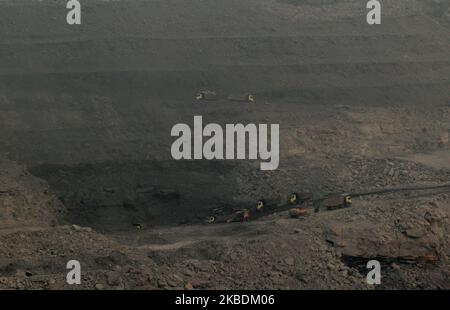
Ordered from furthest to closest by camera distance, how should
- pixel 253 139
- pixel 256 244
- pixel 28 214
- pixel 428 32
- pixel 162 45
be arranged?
pixel 428 32 → pixel 162 45 → pixel 253 139 → pixel 28 214 → pixel 256 244

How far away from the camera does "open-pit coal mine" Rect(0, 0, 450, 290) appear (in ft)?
49.6

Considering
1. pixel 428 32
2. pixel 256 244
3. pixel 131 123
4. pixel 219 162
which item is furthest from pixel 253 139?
pixel 428 32

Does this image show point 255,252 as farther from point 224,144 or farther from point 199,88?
point 199,88

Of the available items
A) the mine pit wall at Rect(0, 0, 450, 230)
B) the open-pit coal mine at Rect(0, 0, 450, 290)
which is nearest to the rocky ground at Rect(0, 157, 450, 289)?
the open-pit coal mine at Rect(0, 0, 450, 290)

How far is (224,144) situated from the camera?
2166 centimetres

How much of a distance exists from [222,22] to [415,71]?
6219 millimetres

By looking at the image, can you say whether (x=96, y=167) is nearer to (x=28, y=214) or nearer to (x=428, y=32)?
(x=28, y=214)

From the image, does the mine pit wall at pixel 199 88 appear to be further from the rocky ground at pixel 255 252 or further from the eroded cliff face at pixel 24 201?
the rocky ground at pixel 255 252

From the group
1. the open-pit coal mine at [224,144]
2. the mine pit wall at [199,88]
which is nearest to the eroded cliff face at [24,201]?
the open-pit coal mine at [224,144]

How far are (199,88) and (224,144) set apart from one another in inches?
106

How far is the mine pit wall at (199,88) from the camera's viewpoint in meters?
20.0

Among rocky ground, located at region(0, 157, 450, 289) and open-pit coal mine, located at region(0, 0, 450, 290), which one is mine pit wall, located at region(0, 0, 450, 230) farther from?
rocky ground, located at region(0, 157, 450, 289)

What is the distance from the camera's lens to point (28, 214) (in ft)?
58.3

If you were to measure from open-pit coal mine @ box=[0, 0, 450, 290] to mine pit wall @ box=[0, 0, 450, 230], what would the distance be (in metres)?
0.05
